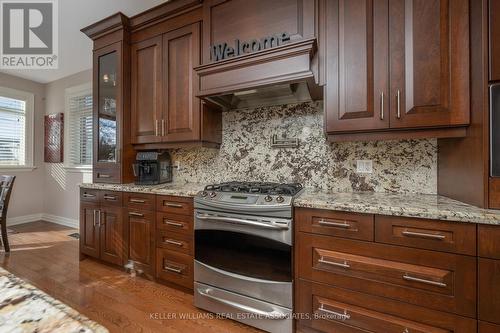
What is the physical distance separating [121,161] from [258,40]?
1930mm

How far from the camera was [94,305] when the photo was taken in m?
Result: 1.96

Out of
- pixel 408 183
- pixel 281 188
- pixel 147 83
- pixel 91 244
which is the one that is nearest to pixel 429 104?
pixel 408 183

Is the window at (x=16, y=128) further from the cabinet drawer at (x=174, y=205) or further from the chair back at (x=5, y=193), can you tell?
the cabinet drawer at (x=174, y=205)

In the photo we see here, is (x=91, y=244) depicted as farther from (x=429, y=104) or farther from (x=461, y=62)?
(x=461, y=62)

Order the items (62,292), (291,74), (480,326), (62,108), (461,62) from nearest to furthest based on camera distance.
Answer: (480,326)
(461,62)
(291,74)
(62,292)
(62,108)

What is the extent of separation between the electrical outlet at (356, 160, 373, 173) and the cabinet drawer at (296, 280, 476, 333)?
983mm

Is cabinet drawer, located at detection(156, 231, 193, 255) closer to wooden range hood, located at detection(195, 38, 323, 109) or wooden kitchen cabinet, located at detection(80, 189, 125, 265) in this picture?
wooden kitchen cabinet, located at detection(80, 189, 125, 265)

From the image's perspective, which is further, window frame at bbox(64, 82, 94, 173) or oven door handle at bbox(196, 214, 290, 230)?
window frame at bbox(64, 82, 94, 173)

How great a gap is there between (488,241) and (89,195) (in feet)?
11.1

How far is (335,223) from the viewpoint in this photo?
147 cm

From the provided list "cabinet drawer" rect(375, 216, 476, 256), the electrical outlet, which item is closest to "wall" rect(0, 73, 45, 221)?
the electrical outlet

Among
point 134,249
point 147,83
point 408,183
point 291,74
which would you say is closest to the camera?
point 291,74

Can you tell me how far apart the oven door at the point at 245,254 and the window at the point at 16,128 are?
4499 millimetres

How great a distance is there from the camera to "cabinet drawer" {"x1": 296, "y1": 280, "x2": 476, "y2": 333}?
124 centimetres
